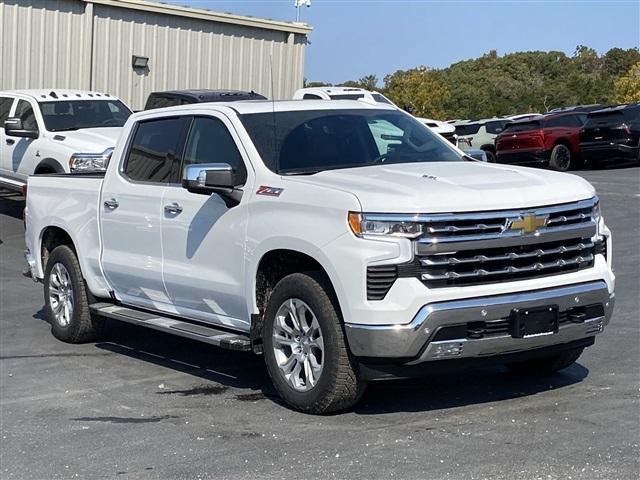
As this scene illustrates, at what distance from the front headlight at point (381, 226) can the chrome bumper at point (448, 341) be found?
0.43 metres

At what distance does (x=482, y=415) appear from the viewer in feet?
21.3

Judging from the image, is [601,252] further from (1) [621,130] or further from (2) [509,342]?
(1) [621,130]

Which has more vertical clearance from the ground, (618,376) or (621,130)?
(621,130)

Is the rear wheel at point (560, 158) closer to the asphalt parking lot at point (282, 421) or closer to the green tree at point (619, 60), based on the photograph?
the asphalt parking lot at point (282, 421)

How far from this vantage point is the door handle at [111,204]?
8.41 m

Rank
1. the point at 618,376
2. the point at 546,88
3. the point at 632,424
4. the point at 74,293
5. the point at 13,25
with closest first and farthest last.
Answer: the point at 632,424 → the point at 618,376 → the point at 74,293 → the point at 13,25 → the point at 546,88

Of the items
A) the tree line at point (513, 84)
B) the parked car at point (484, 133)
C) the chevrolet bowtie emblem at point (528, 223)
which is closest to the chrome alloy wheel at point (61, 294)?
the chevrolet bowtie emblem at point (528, 223)

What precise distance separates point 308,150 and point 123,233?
1770 millimetres

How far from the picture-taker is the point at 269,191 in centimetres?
691

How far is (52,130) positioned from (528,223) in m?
11.0

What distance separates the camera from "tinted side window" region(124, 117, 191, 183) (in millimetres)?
8016

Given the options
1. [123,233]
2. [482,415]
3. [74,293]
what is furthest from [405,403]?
[74,293]

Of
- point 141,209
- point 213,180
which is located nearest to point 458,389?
point 213,180

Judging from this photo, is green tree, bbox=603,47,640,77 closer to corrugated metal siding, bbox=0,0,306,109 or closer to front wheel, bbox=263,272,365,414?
corrugated metal siding, bbox=0,0,306,109
